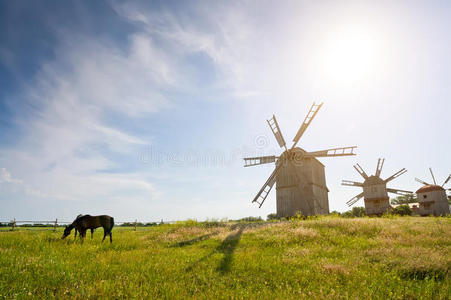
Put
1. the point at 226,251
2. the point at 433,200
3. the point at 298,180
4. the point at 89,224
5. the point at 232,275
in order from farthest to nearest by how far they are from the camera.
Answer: the point at 433,200
the point at 298,180
the point at 89,224
the point at 226,251
the point at 232,275

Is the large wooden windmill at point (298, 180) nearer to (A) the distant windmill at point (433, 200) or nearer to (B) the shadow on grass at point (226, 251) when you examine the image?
(B) the shadow on grass at point (226, 251)

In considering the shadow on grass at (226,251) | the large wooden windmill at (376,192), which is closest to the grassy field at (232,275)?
the shadow on grass at (226,251)

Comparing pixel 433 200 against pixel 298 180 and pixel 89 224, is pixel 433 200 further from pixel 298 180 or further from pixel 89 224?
pixel 89 224

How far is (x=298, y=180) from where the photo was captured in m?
25.9

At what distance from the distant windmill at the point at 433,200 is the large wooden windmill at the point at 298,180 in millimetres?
25550

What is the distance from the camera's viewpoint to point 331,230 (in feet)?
48.2

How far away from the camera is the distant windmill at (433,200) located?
40.0 metres

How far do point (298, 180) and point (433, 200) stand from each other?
31.0 meters

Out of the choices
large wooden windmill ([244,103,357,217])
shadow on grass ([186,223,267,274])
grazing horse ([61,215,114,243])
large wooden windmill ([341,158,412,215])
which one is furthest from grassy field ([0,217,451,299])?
large wooden windmill ([341,158,412,215])

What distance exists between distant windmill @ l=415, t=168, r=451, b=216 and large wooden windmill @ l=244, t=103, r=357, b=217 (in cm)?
2555

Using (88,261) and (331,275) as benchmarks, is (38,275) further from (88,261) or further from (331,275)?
(331,275)

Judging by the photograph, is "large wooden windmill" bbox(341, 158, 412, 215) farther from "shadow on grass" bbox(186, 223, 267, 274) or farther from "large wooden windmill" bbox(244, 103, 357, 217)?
"shadow on grass" bbox(186, 223, 267, 274)

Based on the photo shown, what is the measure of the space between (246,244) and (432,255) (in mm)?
7105

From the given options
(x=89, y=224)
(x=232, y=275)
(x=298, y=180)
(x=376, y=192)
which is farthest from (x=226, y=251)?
(x=376, y=192)
